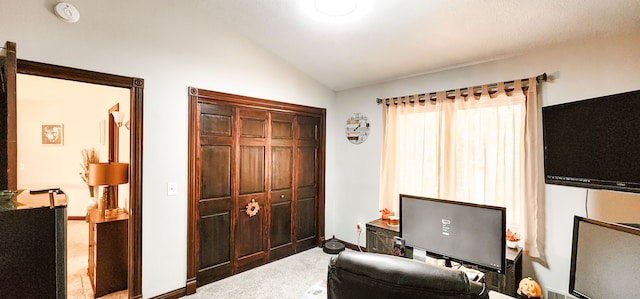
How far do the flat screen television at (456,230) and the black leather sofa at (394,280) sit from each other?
88 cm

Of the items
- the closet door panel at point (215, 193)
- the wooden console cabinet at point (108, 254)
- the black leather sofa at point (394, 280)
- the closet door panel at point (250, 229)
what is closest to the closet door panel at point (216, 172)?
the closet door panel at point (215, 193)

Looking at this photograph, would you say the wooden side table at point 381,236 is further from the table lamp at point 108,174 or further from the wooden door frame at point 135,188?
the table lamp at point 108,174

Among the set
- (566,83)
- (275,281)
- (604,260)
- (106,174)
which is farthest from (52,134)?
(566,83)

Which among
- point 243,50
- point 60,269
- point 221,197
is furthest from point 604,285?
point 243,50

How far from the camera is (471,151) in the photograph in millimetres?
2852

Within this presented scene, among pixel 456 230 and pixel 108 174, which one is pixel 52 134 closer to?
pixel 108 174

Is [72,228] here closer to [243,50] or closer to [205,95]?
[205,95]

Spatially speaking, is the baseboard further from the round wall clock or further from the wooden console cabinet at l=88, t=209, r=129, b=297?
the round wall clock

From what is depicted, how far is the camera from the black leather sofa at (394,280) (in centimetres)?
96

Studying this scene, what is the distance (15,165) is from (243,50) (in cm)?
234

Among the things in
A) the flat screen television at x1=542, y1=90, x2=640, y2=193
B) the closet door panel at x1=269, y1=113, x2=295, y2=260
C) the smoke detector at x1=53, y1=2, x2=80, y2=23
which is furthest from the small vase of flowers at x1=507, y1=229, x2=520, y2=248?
the smoke detector at x1=53, y1=2, x2=80, y2=23

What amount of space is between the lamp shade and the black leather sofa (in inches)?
98.6

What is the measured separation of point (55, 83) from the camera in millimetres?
4652

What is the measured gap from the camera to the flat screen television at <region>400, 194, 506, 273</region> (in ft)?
5.83
